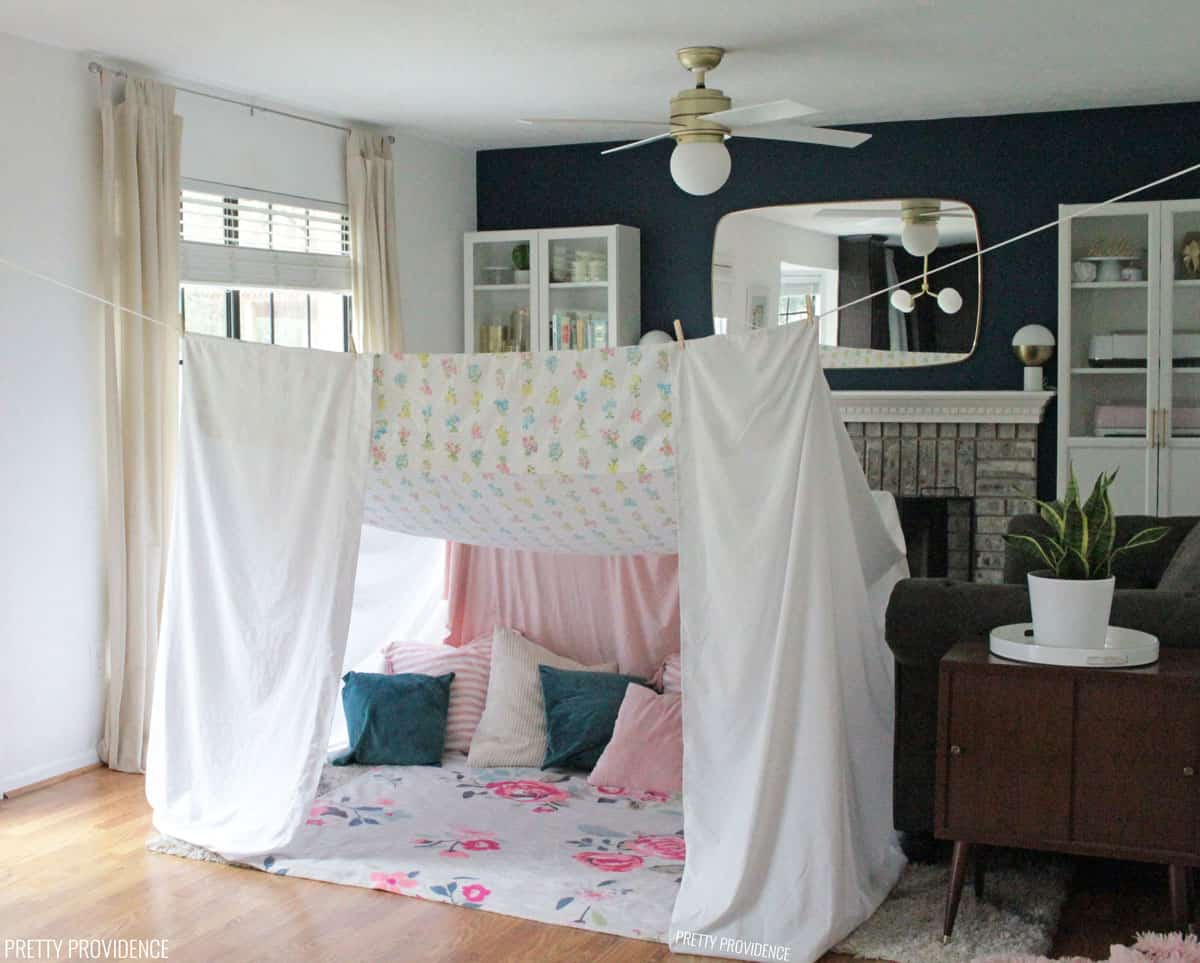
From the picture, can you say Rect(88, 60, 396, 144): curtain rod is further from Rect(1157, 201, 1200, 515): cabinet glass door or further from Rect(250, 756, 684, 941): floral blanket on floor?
Rect(1157, 201, 1200, 515): cabinet glass door

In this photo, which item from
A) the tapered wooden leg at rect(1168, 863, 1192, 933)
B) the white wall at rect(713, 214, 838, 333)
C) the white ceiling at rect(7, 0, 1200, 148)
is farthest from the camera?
the white wall at rect(713, 214, 838, 333)

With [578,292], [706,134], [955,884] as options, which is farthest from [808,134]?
[955,884]

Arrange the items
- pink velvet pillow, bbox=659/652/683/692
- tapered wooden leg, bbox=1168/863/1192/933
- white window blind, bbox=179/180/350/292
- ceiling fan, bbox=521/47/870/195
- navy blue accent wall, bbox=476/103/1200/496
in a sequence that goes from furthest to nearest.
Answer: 1. navy blue accent wall, bbox=476/103/1200/496
2. white window blind, bbox=179/180/350/292
3. pink velvet pillow, bbox=659/652/683/692
4. ceiling fan, bbox=521/47/870/195
5. tapered wooden leg, bbox=1168/863/1192/933

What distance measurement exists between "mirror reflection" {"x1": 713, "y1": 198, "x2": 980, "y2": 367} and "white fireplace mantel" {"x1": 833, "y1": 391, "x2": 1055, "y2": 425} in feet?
0.79

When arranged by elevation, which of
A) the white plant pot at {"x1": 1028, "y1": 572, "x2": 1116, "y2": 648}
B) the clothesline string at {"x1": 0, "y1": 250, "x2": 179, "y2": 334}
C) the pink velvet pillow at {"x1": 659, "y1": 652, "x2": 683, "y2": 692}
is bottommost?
the pink velvet pillow at {"x1": 659, "y1": 652, "x2": 683, "y2": 692}

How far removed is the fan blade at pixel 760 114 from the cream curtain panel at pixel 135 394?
6.64ft

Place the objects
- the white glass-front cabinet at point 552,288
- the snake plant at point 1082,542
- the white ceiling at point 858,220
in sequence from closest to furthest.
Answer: the snake plant at point 1082,542
the white ceiling at point 858,220
the white glass-front cabinet at point 552,288

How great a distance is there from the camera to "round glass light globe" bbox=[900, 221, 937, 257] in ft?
21.1

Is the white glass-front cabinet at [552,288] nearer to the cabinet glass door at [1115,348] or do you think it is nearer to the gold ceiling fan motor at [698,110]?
the gold ceiling fan motor at [698,110]

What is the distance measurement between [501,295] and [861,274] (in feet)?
6.01

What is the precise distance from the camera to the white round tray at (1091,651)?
3.01 meters

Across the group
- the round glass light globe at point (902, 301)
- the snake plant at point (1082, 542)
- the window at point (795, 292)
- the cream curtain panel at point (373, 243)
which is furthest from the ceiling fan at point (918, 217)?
the snake plant at point (1082, 542)

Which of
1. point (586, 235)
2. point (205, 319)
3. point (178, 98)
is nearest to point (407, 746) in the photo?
point (205, 319)

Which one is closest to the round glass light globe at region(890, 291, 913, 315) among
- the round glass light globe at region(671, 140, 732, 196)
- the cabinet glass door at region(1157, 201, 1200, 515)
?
the cabinet glass door at region(1157, 201, 1200, 515)
